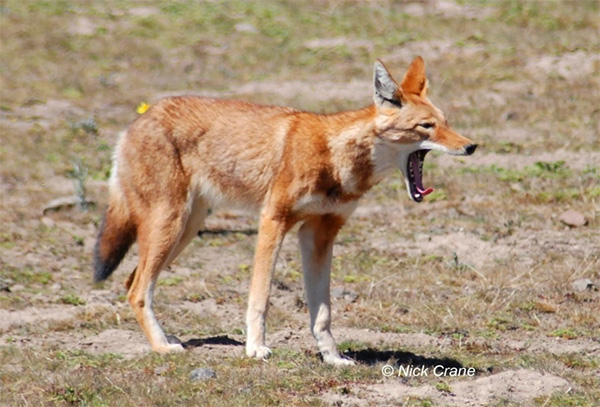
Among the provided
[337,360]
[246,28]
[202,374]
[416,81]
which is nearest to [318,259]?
[337,360]

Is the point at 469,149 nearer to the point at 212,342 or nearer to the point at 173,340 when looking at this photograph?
the point at 212,342

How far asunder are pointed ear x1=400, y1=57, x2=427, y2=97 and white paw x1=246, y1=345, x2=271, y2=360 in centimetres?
202

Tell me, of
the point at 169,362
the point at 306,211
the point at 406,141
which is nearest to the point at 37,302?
the point at 169,362

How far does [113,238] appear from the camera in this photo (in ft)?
26.0

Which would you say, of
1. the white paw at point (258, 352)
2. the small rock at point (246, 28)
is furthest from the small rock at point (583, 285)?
A: the small rock at point (246, 28)

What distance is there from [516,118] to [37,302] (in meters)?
7.74

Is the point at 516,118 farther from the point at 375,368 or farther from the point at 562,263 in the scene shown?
the point at 375,368

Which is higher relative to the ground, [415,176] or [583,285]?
[415,176]

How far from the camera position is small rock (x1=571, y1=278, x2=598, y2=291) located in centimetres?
893

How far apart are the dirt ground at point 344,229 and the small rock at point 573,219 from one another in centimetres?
4

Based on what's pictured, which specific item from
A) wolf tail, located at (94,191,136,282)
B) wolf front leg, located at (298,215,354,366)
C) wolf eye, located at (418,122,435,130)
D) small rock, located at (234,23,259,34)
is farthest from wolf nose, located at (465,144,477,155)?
small rock, located at (234,23,259,34)

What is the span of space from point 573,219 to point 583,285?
1765 millimetres

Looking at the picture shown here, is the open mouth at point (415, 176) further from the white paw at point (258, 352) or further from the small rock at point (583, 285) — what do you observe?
the small rock at point (583, 285)

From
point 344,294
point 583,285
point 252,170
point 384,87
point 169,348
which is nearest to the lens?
point 384,87
